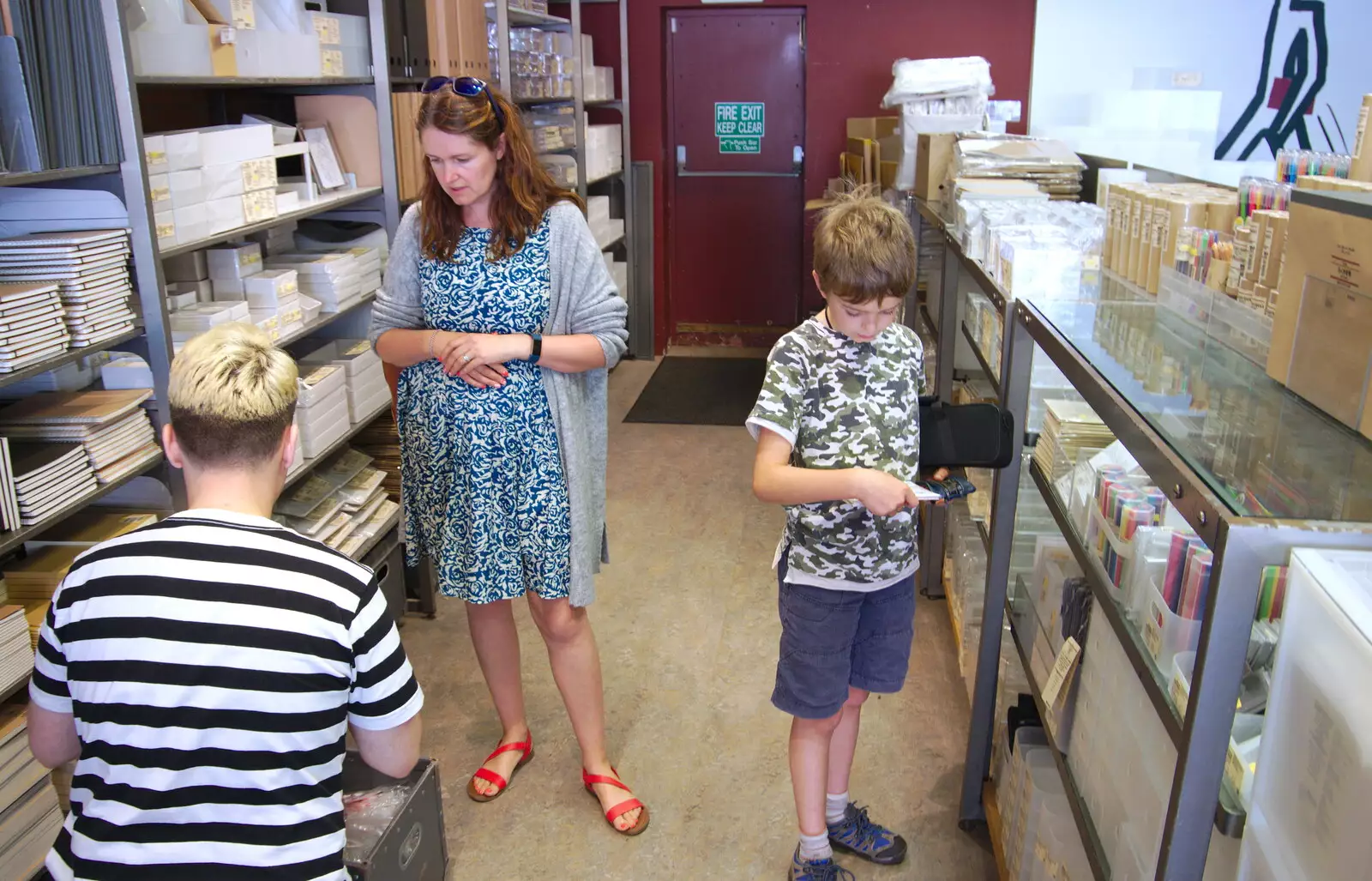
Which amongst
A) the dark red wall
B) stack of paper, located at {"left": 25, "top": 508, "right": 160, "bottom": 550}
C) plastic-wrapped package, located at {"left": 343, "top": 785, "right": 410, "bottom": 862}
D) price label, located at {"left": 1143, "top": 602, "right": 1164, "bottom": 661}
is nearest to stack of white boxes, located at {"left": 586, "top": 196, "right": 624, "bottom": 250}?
the dark red wall

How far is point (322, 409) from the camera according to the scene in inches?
120

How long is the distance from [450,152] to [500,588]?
0.94 metres

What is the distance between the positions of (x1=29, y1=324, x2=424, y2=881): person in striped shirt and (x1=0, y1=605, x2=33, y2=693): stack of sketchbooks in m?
0.75

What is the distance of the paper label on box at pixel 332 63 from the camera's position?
302 centimetres

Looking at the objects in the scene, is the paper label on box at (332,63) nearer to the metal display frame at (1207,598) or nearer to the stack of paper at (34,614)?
the stack of paper at (34,614)

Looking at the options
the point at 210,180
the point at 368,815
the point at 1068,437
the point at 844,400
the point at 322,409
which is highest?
the point at 210,180

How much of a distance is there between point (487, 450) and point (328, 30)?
62.3 inches

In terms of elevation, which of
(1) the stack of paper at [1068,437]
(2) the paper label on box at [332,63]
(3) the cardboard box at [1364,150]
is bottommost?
(1) the stack of paper at [1068,437]

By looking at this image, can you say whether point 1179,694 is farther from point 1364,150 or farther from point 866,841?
point 866,841

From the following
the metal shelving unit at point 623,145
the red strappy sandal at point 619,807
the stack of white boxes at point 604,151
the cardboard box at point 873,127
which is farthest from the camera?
the stack of white boxes at point 604,151

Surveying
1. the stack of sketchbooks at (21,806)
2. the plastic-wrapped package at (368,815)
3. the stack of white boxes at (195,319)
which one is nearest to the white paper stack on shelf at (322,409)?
the stack of white boxes at (195,319)

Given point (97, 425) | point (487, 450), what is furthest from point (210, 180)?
point (487, 450)

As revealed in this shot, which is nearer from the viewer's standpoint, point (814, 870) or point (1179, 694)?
point (1179, 694)

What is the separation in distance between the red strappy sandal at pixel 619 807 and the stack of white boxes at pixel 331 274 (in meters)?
1.62
